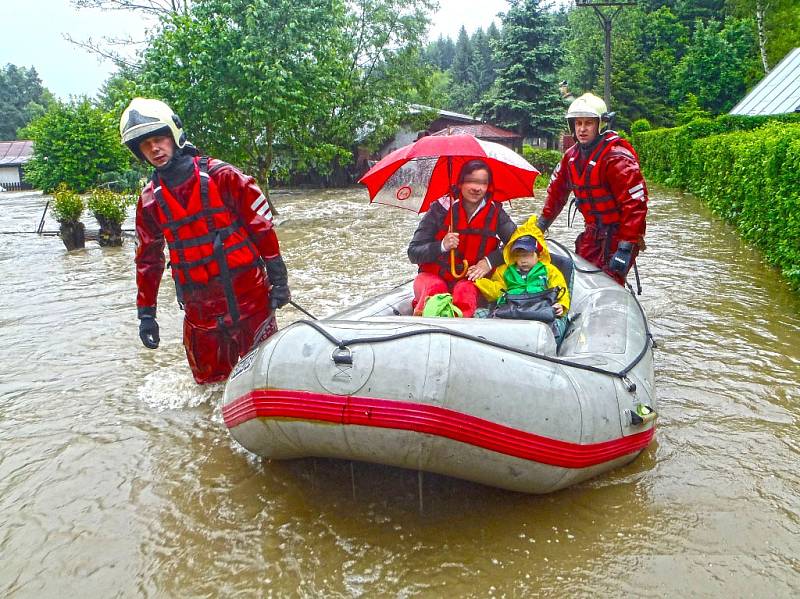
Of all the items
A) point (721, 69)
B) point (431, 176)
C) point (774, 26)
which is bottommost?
point (431, 176)

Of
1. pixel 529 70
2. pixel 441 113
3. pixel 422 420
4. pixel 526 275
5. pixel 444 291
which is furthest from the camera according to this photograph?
pixel 441 113

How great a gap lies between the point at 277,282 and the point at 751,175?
7.06 m

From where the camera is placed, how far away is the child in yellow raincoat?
12.4 ft

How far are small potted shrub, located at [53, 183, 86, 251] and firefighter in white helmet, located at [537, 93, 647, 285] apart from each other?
31.7 ft

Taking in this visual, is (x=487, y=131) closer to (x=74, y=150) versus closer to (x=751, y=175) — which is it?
(x=74, y=150)

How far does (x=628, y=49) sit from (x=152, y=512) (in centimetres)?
3413

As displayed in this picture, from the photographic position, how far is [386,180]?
4.30 metres

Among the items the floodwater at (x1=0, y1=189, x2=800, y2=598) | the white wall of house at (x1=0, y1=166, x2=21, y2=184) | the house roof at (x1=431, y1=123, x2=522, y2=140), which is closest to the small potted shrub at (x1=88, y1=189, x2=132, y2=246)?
the floodwater at (x1=0, y1=189, x2=800, y2=598)

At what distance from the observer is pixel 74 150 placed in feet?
96.7

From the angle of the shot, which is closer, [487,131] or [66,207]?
[66,207]

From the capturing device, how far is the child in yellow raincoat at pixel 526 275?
149 inches

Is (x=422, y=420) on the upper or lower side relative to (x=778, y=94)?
lower

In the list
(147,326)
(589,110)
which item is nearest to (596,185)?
(589,110)

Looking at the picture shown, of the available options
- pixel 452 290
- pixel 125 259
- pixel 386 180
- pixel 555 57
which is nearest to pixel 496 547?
pixel 452 290
